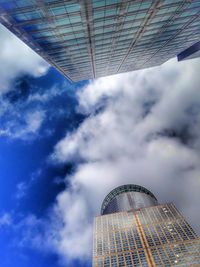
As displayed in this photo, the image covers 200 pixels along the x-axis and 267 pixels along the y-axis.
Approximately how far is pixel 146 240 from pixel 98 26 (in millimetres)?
114079

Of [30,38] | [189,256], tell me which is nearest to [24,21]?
[30,38]

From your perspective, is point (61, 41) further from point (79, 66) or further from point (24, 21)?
point (79, 66)

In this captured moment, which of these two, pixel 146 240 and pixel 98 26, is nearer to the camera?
pixel 98 26

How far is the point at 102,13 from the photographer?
3575cm

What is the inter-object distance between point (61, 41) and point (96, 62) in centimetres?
2407

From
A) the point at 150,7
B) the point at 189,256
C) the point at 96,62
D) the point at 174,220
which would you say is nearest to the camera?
the point at 150,7

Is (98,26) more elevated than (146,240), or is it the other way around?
(146,240)

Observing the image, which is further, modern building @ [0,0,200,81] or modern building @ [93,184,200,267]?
modern building @ [93,184,200,267]

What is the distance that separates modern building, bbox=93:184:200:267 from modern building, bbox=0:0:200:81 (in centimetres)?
8903

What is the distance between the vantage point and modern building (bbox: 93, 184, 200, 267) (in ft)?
338

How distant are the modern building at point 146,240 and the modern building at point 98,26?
292 ft

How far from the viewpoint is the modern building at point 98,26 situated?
31969mm

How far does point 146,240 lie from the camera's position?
12100 centimetres

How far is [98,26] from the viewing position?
40906 mm
